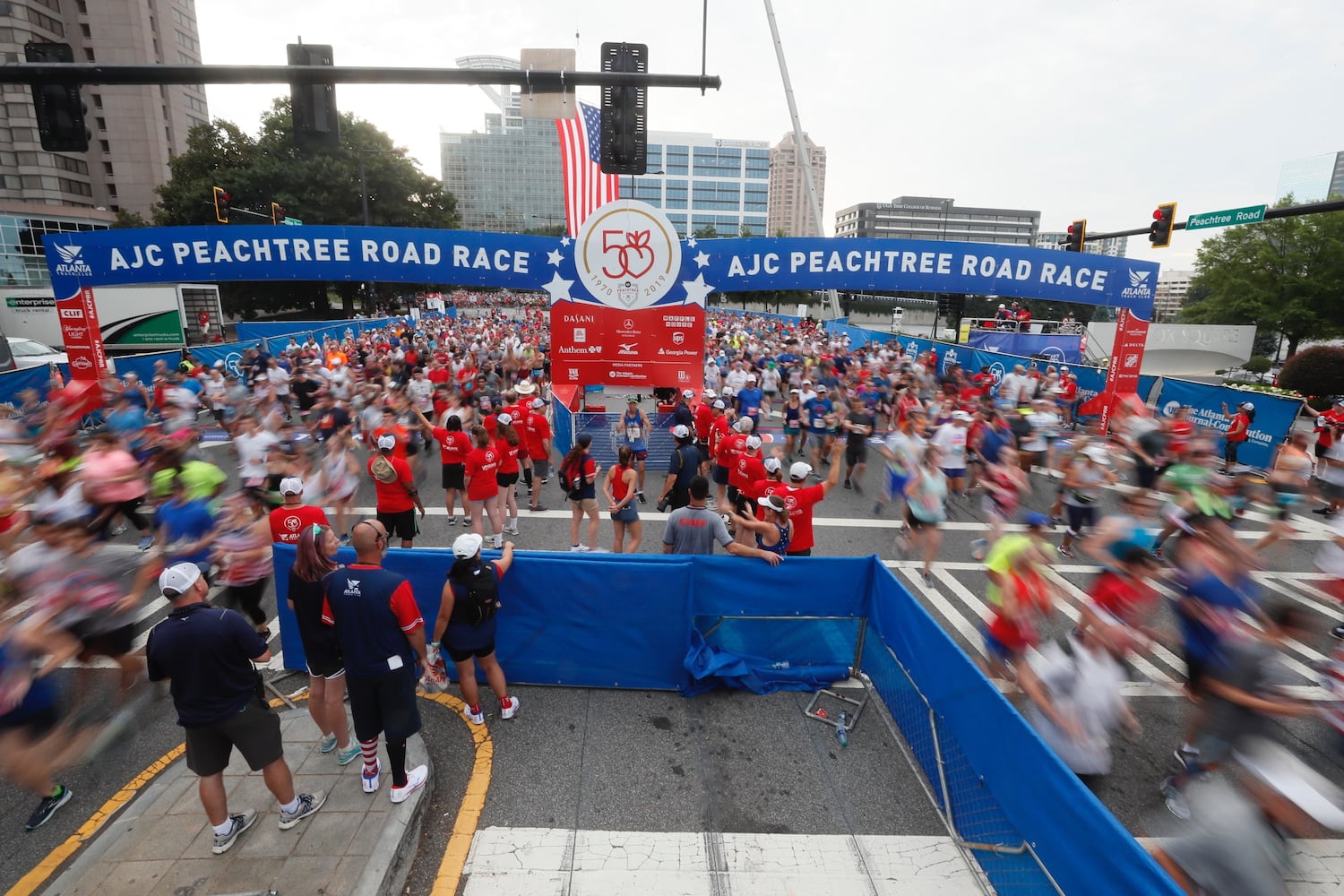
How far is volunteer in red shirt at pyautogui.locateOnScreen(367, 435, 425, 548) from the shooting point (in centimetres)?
737

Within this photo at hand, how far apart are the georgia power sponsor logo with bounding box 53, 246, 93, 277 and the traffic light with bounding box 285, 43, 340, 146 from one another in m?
13.2

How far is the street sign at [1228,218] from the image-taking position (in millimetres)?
13320

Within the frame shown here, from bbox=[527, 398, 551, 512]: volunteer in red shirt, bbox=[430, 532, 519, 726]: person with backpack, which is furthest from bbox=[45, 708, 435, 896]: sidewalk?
bbox=[527, 398, 551, 512]: volunteer in red shirt

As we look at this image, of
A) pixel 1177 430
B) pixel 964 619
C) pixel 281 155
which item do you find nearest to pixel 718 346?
pixel 1177 430

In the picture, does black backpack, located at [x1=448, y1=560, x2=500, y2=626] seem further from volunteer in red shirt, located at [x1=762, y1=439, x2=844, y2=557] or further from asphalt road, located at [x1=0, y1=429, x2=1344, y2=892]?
volunteer in red shirt, located at [x1=762, y1=439, x2=844, y2=557]

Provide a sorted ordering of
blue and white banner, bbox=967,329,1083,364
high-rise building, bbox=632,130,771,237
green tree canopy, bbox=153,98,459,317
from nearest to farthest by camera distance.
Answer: blue and white banner, bbox=967,329,1083,364
green tree canopy, bbox=153,98,459,317
high-rise building, bbox=632,130,771,237

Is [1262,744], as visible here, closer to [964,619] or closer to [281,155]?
[964,619]

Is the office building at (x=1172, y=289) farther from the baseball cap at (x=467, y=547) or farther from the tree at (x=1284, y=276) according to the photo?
the baseball cap at (x=467, y=547)

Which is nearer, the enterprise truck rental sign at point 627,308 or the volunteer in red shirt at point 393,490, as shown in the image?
the volunteer in red shirt at point 393,490

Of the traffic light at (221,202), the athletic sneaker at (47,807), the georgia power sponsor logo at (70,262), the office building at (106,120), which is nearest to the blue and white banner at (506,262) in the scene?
the georgia power sponsor logo at (70,262)

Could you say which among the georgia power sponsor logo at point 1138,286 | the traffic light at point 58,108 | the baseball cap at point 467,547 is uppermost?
the traffic light at point 58,108

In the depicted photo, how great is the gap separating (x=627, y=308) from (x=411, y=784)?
10.9 meters

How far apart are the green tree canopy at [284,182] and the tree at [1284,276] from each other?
50.5 m

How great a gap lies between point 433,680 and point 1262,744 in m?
5.43
